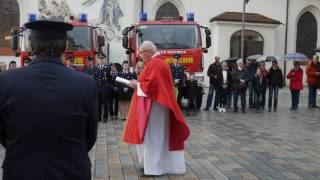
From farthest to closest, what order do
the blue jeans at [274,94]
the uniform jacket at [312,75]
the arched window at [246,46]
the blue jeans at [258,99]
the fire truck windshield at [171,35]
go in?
the arched window at [246,46], the uniform jacket at [312,75], the blue jeans at [274,94], the blue jeans at [258,99], the fire truck windshield at [171,35]

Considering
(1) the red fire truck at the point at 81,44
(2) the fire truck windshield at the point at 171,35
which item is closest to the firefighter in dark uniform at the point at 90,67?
(1) the red fire truck at the point at 81,44

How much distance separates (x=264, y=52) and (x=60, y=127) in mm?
29482

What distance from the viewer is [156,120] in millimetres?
7176

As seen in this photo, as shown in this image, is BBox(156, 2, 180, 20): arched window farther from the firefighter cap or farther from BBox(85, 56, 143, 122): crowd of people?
the firefighter cap

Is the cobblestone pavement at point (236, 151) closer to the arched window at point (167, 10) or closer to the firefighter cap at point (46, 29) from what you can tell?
the firefighter cap at point (46, 29)

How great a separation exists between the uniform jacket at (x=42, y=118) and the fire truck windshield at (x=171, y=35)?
13.5 metres

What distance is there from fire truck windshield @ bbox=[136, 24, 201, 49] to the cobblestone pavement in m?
2.76

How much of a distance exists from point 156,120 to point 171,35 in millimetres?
9763

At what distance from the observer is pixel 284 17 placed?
32969 millimetres

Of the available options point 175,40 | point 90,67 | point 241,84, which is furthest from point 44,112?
point 241,84

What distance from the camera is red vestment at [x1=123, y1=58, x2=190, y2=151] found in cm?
703

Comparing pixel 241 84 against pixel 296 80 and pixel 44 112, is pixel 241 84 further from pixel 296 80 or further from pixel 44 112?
pixel 44 112

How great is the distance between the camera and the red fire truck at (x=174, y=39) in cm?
1645

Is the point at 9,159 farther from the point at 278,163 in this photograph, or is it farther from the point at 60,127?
the point at 278,163
